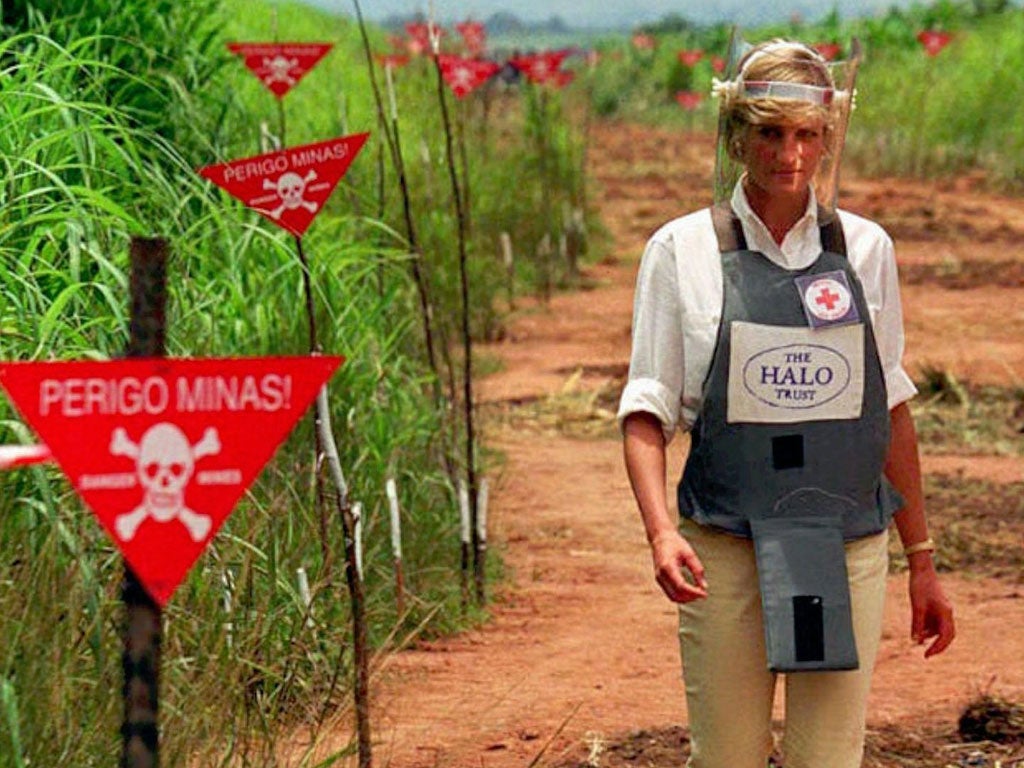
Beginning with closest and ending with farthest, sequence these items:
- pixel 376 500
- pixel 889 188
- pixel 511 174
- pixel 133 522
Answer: pixel 133 522
pixel 376 500
pixel 511 174
pixel 889 188

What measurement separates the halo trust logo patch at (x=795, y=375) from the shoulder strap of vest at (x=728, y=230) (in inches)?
7.3

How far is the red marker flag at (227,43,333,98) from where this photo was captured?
808cm

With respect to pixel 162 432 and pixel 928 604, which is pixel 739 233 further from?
pixel 162 432

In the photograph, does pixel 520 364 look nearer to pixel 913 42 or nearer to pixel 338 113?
pixel 338 113

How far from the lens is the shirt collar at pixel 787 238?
3.96m

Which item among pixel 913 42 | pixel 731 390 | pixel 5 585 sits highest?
pixel 731 390

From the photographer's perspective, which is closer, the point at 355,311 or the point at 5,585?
the point at 5,585

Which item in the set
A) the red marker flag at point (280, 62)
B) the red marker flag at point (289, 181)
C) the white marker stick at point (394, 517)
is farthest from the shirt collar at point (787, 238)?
the red marker flag at point (280, 62)

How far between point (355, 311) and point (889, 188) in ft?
52.3

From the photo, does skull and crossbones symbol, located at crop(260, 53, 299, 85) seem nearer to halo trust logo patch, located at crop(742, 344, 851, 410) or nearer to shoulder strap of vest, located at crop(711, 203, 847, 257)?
shoulder strap of vest, located at crop(711, 203, 847, 257)

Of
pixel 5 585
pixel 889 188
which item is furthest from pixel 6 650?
pixel 889 188

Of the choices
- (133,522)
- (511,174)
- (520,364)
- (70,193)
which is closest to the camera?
(133,522)

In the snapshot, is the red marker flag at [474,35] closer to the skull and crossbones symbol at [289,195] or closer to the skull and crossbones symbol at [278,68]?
the skull and crossbones symbol at [278,68]

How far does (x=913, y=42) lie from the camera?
109 ft
